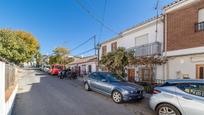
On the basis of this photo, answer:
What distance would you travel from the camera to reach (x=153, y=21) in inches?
534

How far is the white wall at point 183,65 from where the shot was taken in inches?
403

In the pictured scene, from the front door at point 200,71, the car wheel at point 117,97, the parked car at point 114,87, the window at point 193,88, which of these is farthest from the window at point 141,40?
the window at point 193,88

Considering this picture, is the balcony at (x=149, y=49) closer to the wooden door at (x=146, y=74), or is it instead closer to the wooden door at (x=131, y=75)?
the wooden door at (x=146, y=74)

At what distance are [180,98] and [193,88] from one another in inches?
21.0

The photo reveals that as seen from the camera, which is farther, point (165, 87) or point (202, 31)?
point (202, 31)

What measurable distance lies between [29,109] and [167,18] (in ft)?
34.9

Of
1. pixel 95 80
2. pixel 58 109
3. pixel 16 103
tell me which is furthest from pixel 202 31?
pixel 16 103

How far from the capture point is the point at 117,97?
8.31 m

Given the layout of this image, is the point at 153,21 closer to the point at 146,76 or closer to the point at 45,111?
the point at 146,76

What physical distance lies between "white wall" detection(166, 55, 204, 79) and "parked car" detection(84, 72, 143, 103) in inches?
154

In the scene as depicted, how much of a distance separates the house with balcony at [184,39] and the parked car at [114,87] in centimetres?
402

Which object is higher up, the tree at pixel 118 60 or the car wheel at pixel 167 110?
the tree at pixel 118 60

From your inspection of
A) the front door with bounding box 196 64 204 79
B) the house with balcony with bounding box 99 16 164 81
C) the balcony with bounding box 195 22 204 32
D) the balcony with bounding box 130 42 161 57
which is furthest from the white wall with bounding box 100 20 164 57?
the front door with bounding box 196 64 204 79

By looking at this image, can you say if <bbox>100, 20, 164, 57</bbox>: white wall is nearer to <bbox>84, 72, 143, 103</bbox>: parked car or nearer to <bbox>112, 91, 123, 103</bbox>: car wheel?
<bbox>84, 72, 143, 103</bbox>: parked car
